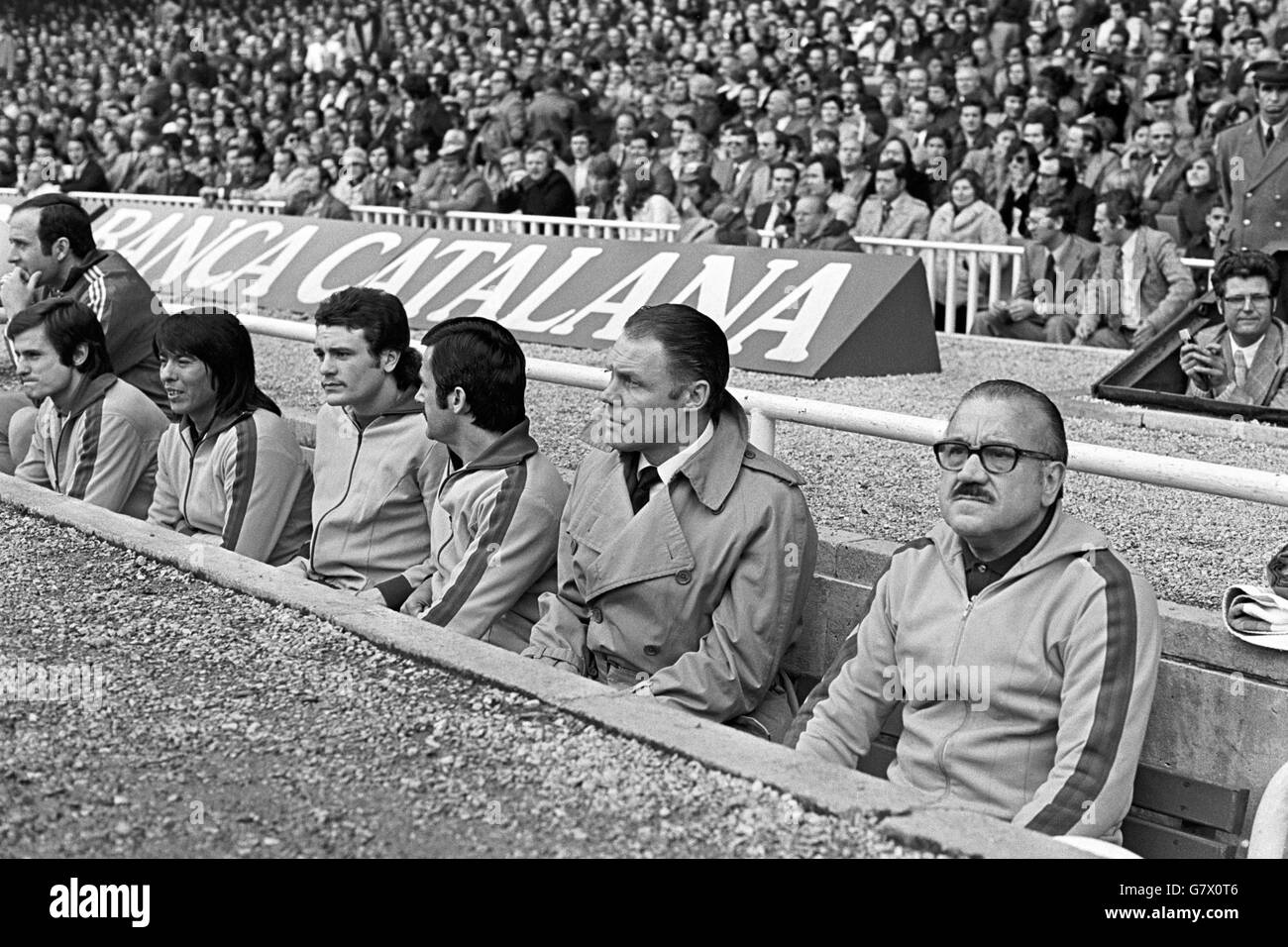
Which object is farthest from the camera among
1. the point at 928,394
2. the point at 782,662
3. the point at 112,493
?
the point at 928,394

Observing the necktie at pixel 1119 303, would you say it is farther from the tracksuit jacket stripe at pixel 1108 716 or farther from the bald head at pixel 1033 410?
the tracksuit jacket stripe at pixel 1108 716

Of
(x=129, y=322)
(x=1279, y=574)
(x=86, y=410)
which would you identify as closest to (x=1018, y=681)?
(x=1279, y=574)

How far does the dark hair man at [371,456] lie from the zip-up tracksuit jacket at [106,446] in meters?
1.12

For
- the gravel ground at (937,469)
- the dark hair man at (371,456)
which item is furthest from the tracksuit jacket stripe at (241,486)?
the gravel ground at (937,469)

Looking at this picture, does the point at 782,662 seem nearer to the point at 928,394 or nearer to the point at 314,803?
the point at 314,803

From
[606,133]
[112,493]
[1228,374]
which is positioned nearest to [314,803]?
[112,493]

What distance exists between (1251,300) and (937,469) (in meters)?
1.74

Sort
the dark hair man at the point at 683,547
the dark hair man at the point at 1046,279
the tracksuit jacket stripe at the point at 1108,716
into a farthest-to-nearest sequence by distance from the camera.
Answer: the dark hair man at the point at 1046,279 < the dark hair man at the point at 683,547 < the tracksuit jacket stripe at the point at 1108,716

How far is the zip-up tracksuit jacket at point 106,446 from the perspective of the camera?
6238mm

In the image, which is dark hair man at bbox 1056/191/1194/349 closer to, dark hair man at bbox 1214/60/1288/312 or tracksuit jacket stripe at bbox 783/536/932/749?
dark hair man at bbox 1214/60/1288/312

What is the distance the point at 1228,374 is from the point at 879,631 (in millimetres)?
4538

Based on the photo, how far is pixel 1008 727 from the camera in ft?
12.1

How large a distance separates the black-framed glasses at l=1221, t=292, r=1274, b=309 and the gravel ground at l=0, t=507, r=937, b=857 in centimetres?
478

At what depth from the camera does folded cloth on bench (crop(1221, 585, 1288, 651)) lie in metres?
3.89
